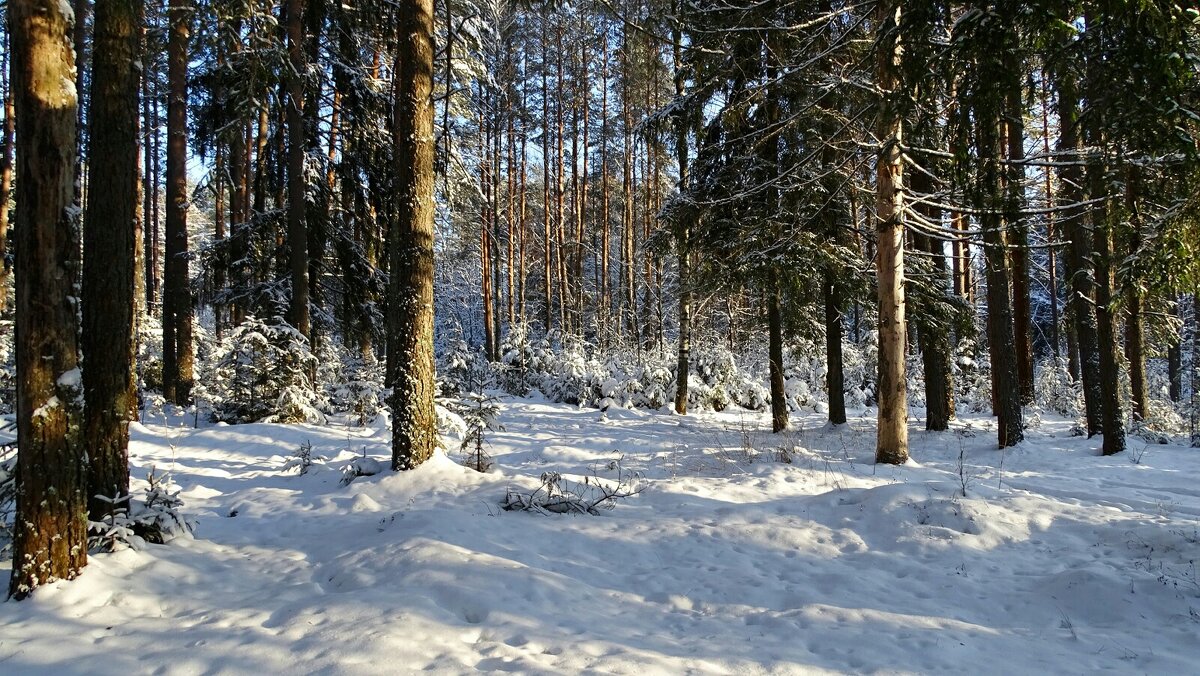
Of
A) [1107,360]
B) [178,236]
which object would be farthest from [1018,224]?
[178,236]

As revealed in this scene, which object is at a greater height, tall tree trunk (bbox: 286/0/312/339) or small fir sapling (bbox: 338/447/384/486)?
tall tree trunk (bbox: 286/0/312/339)

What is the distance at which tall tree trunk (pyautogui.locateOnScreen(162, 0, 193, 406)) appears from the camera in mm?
11164

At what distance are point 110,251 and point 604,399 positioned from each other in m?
12.1

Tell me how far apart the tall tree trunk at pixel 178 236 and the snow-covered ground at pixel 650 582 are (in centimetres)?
559

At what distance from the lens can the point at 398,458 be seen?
6.29 meters

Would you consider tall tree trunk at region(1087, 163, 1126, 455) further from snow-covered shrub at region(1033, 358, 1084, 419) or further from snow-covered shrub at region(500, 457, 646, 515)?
snow-covered shrub at region(1033, 358, 1084, 419)

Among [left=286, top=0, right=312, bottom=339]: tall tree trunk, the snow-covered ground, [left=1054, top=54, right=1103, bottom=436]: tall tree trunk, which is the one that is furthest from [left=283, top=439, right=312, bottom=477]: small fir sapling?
[left=1054, top=54, right=1103, bottom=436]: tall tree trunk

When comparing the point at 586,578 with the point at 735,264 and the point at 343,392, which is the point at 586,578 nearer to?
the point at 735,264

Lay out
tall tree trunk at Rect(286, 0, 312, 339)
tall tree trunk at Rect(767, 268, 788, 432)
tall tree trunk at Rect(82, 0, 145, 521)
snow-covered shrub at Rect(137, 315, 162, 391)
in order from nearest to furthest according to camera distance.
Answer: tall tree trunk at Rect(82, 0, 145, 521) → tall tree trunk at Rect(286, 0, 312, 339) → tall tree trunk at Rect(767, 268, 788, 432) → snow-covered shrub at Rect(137, 315, 162, 391)

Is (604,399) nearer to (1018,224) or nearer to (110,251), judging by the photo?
(1018,224)

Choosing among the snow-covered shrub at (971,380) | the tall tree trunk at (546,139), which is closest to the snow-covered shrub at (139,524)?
the tall tree trunk at (546,139)

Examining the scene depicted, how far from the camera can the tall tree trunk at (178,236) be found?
1116cm

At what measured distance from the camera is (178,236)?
440 inches

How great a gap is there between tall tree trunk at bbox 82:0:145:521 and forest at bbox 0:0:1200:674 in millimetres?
22
